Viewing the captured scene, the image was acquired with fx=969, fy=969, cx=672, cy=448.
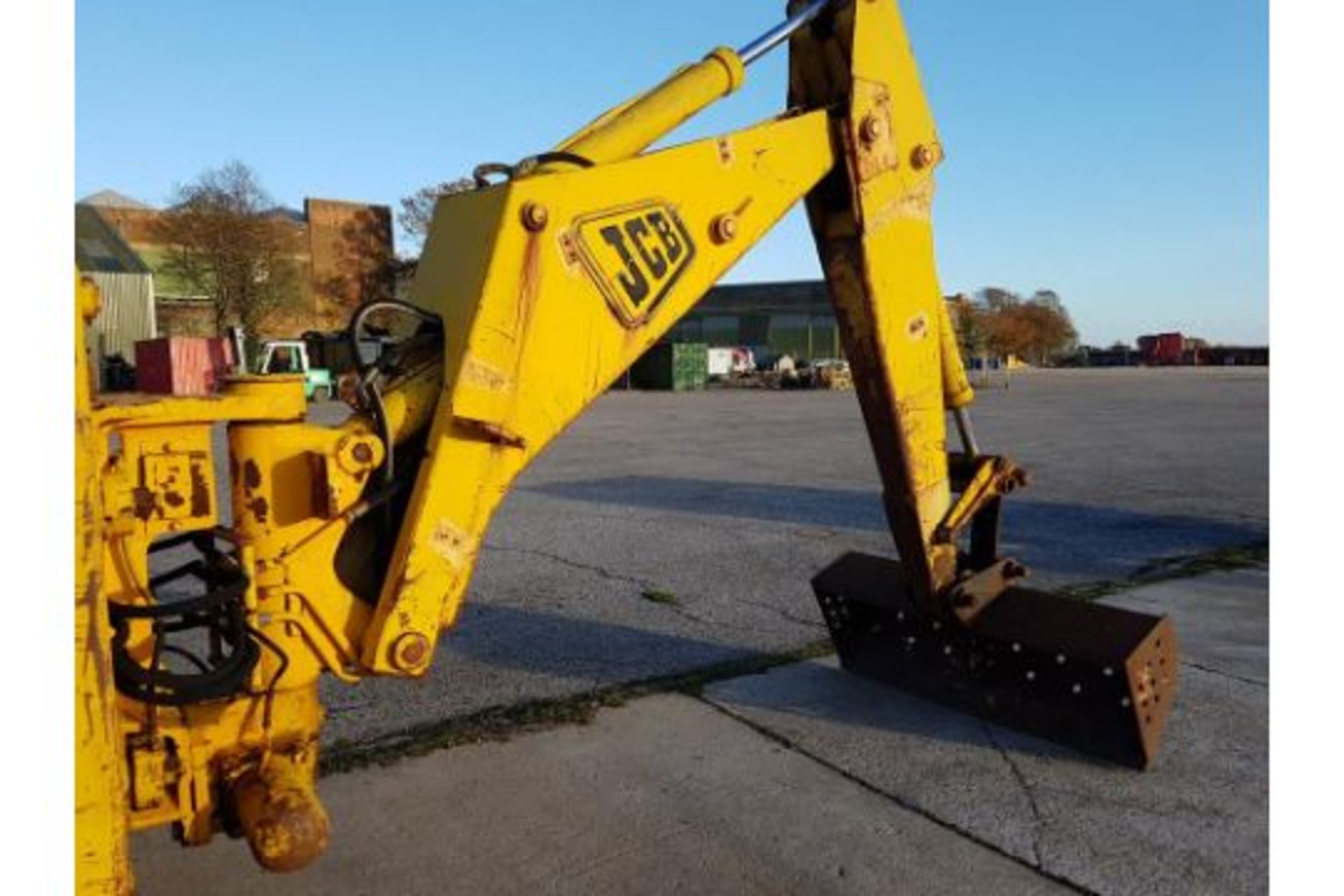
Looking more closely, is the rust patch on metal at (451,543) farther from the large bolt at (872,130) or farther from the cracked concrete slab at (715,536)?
the large bolt at (872,130)

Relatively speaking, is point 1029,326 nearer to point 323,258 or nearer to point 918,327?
Result: point 323,258

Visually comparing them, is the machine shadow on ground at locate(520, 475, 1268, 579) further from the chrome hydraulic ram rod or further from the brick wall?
the brick wall

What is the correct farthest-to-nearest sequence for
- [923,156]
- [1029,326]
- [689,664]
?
1. [1029,326]
2. [689,664]
3. [923,156]

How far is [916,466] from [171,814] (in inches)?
103

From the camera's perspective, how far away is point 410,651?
255 centimetres

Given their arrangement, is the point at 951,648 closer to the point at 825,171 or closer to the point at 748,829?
the point at 748,829

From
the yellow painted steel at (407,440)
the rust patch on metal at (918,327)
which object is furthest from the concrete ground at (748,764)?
the rust patch on metal at (918,327)

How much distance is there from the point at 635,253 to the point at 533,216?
1.16ft

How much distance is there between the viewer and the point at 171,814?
2416 mm

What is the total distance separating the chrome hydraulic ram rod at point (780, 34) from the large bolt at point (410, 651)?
A: 2089 mm

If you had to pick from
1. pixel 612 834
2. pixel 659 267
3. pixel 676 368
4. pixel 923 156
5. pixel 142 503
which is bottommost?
pixel 612 834

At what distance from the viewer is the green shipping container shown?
137ft

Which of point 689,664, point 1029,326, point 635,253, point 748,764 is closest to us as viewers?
point 635,253

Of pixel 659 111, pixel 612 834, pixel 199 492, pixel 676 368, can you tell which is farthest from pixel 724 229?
pixel 676 368
